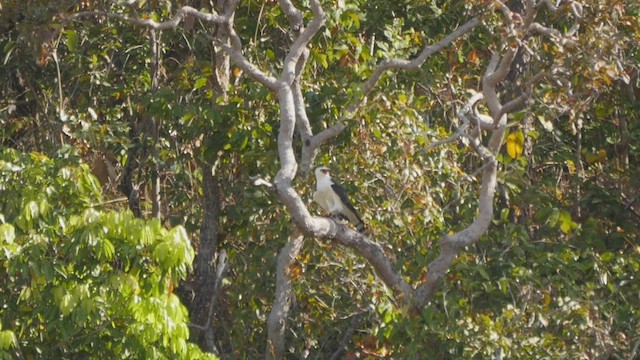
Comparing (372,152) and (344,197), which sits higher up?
(372,152)

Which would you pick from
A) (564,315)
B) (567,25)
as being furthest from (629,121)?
(564,315)

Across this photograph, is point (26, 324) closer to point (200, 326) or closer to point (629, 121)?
point (200, 326)

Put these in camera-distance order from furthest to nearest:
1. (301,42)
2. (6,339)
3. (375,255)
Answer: (301,42) → (375,255) → (6,339)

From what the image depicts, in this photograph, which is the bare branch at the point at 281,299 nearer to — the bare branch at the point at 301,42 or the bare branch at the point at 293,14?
the bare branch at the point at 301,42

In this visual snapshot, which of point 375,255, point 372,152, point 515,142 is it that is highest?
point 515,142

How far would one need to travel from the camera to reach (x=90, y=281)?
6.18 metres

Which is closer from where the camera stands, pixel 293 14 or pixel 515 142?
pixel 515 142

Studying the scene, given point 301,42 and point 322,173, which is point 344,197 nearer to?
point 322,173

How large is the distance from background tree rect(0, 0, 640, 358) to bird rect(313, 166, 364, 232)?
0.12m

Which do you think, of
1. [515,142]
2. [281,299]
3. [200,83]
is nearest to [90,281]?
[281,299]

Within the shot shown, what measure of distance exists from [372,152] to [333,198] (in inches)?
14.6

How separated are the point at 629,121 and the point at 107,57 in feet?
12.5

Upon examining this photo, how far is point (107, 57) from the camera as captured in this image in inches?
387

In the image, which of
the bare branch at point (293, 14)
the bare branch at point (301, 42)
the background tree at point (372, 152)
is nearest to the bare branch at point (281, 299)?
the background tree at point (372, 152)
